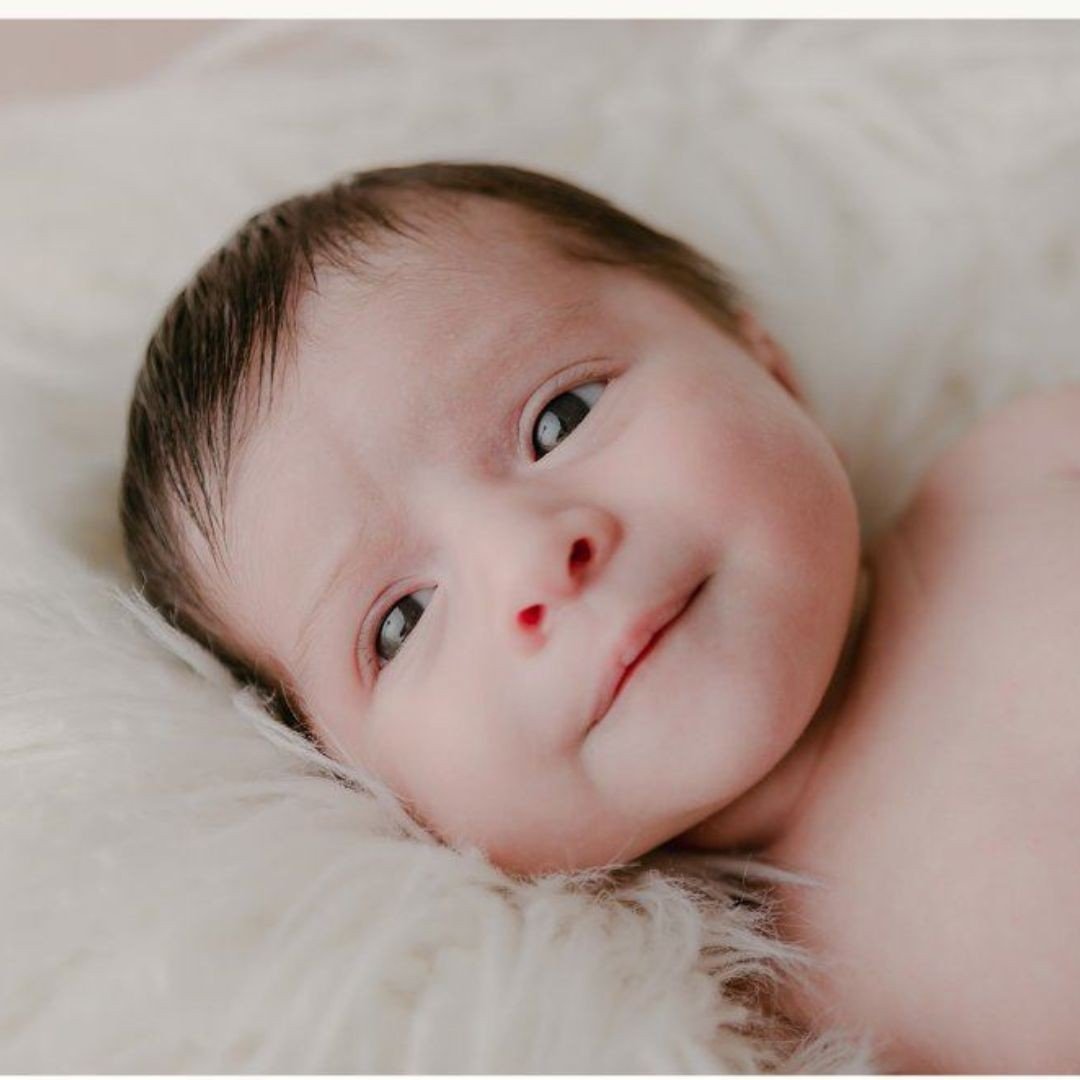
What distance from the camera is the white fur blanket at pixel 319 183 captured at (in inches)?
35.3

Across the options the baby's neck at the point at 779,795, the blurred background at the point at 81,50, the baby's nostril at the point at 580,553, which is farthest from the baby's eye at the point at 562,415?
the blurred background at the point at 81,50

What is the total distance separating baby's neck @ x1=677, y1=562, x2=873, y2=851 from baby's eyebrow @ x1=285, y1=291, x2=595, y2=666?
319mm

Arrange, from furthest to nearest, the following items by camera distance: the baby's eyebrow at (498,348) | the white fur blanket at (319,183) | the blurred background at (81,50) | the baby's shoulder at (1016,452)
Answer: the blurred background at (81,50) < the baby's shoulder at (1016,452) < the baby's eyebrow at (498,348) < the white fur blanket at (319,183)

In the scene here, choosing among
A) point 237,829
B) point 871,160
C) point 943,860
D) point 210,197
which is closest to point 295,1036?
point 237,829

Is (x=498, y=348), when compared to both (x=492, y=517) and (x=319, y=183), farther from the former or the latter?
(x=319, y=183)

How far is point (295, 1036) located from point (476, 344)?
0.49 m

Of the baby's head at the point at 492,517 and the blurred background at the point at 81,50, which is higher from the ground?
the blurred background at the point at 81,50

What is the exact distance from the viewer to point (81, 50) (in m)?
1.67

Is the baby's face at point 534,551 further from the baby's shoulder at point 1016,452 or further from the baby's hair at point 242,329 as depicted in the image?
the baby's shoulder at point 1016,452

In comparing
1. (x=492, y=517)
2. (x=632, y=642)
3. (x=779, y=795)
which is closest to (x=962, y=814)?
(x=779, y=795)

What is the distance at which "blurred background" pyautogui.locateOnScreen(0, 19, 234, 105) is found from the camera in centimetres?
165

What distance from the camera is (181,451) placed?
113 cm

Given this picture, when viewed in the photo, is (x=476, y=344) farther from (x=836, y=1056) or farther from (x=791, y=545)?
(x=836, y=1056)

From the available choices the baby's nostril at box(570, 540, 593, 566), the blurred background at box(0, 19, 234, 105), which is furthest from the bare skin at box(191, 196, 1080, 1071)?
the blurred background at box(0, 19, 234, 105)
